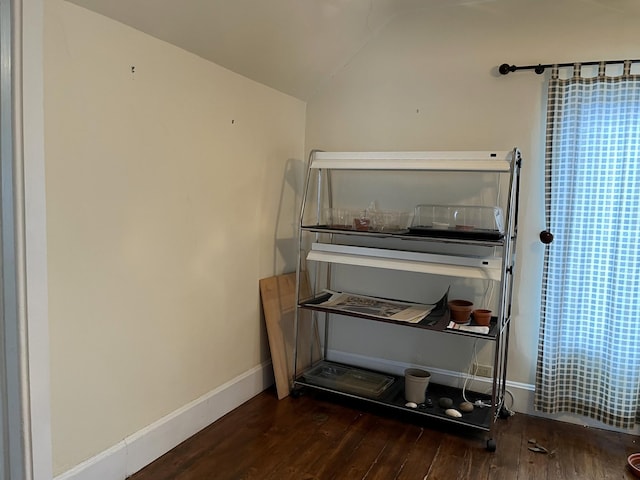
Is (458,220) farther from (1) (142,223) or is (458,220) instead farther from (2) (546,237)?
(1) (142,223)

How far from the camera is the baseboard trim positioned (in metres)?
1.96

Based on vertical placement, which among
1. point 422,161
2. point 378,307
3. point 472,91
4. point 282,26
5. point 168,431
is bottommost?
point 168,431

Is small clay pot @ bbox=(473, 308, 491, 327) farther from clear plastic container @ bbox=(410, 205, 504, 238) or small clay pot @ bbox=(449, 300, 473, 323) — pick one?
clear plastic container @ bbox=(410, 205, 504, 238)

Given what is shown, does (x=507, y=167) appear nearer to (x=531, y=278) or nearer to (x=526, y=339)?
(x=531, y=278)

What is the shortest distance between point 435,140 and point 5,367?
2.40 meters

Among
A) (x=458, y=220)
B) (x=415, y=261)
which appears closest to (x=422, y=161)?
(x=458, y=220)

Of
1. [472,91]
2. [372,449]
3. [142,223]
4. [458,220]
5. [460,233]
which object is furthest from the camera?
[472,91]

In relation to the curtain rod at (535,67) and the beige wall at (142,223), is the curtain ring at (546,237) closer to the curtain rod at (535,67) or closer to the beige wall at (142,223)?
the curtain rod at (535,67)

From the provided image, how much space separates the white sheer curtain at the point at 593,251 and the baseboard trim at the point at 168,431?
5.35ft

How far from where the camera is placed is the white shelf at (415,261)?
2.43m

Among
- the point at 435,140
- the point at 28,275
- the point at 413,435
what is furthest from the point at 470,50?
the point at 28,275

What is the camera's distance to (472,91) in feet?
9.36

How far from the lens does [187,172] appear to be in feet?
7.54

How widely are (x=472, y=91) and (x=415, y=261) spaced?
1.06 m
